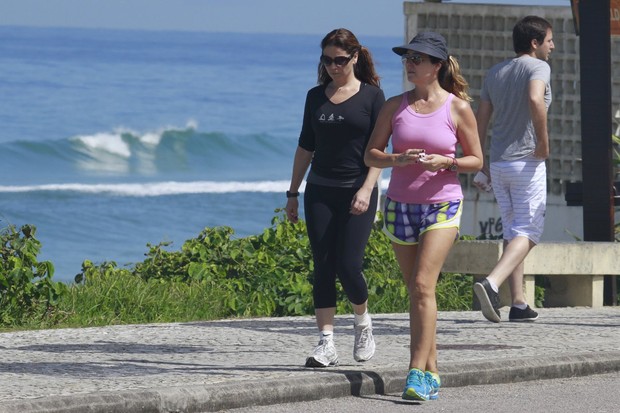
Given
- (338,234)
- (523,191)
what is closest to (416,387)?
(338,234)

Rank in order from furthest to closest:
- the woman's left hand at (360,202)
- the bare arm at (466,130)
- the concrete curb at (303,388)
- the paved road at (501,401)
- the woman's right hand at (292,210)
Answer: the woman's right hand at (292,210)
the woman's left hand at (360,202)
the bare arm at (466,130)
the paved road at (501,401)
the concrete curb at (303,388)

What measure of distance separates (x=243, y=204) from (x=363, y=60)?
98.4 ft

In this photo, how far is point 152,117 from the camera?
6369cm

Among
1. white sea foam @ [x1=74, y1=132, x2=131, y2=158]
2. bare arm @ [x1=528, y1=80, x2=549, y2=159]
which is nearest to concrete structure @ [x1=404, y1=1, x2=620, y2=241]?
bare arm @ [x1=528, y1=80, x2=549, y2=159]

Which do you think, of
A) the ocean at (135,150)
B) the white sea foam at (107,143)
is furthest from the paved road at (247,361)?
the white sea foam at (107,143)

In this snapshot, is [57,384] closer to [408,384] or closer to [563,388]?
[408,384]

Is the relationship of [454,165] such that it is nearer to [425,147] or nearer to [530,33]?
[425,147]

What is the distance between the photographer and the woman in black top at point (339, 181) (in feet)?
25.1

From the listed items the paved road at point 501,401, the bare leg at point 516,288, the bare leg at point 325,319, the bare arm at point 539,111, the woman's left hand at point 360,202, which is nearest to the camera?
the paved road at point 501,401

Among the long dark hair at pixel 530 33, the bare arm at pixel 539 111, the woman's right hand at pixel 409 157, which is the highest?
the long dark hair at pixel 530 33

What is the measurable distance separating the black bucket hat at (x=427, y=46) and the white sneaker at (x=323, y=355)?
161cm

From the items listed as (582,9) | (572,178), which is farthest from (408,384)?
→ (572,178)

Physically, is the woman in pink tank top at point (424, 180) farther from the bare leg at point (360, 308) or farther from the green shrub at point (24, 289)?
the green shrub at point (24, 289)

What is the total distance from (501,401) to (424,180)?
1.21 meters
